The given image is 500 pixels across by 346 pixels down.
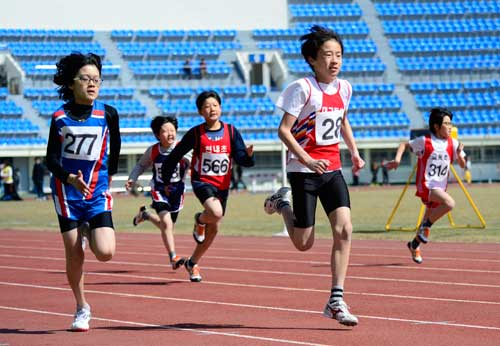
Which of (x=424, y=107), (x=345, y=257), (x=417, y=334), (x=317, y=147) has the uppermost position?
(x=424, y=107)

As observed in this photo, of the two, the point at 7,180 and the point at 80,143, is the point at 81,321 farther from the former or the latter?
the point at 7,180

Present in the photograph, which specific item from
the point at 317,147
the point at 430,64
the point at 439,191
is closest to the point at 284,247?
the point at 439,191

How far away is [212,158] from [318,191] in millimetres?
3159

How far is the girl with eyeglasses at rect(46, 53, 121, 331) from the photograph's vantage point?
23.4 feet

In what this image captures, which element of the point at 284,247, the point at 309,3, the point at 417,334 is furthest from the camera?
the point at 309,3

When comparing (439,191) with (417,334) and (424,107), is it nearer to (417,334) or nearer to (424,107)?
(417,334)

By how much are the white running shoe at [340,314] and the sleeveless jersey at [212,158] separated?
3.61m

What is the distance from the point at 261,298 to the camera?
357 inches

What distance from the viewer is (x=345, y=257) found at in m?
7.09

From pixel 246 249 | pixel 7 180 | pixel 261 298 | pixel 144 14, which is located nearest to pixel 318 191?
pixel 261 298

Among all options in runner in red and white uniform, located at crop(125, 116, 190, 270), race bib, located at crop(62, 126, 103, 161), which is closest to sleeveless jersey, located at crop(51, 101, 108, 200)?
race bib, located at crop(62, 126, 103, 161)

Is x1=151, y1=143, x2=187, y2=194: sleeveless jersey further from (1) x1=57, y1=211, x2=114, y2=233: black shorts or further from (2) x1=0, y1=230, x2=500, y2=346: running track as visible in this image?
(1) x1=57, y1=211, x2=114, y2=233: black shorts

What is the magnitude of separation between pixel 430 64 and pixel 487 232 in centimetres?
3661

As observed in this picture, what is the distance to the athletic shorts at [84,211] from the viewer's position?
7141 mm
